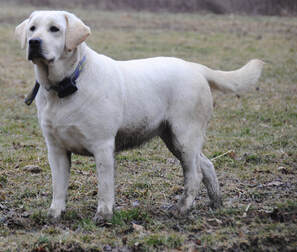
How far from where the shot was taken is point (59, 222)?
4523 millimetres

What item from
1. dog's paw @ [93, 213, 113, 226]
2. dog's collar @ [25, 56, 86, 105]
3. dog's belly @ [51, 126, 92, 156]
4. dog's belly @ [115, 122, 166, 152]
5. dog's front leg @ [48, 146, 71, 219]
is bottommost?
dog's paw @ [93, 213, 113, 226]

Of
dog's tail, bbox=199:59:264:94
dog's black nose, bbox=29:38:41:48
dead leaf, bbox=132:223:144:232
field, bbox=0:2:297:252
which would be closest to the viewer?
field, bbox=0:2:297:252

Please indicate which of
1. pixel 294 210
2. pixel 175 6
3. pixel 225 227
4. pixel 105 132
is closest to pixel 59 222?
pixel 105 132

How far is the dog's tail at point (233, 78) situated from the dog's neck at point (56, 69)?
1.39 metres

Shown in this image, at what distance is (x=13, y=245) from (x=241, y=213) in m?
1.92

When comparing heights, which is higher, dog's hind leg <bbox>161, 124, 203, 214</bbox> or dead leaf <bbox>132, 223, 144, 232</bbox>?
dog's hind leg <bbox>161, 124, 203, 214</bbox>

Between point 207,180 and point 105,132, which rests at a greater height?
point 105,132

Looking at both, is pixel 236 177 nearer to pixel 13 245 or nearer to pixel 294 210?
pixel 294 210

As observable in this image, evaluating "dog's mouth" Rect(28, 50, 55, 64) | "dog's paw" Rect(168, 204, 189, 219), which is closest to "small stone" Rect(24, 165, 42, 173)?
"dog's paw" Rect(168, 204, 189, 219)

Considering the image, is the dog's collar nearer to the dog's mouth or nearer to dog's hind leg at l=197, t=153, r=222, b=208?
the dog's mouth

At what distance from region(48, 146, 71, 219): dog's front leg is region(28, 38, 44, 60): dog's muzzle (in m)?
0.84

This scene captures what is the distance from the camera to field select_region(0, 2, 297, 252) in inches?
156

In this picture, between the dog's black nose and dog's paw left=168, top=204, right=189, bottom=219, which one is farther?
dog's paw left=168, top=204, right=189, bottom=219

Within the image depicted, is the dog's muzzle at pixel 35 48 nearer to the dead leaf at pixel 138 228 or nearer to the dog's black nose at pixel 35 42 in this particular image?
the dog's black nose at pixel 35 42
